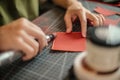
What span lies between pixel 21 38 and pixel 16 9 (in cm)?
32

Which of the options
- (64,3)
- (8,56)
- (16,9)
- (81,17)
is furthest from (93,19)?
(8,56)

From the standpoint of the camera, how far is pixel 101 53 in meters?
0.43

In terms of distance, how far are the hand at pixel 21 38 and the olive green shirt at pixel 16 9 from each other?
0.73ft

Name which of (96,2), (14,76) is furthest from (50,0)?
(14,76)

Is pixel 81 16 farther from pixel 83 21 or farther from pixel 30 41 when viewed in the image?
pixel 30 41

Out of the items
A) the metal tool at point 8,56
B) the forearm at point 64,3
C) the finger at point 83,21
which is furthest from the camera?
the forearm at point 64,3

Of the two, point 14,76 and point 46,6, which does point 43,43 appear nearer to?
point 14,76

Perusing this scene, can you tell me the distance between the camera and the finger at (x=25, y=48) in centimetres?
61

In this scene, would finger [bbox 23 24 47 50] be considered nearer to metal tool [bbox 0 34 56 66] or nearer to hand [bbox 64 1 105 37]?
metal tool [bbox 0 34 56 66]

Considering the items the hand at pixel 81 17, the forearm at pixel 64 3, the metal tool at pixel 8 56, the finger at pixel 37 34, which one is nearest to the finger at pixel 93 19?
the hand at pixel 81 17

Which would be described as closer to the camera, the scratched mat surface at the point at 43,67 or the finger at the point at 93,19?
the scratched mat surface at the point at 43,67

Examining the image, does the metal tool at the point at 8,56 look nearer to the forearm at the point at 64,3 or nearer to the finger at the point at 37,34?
the finger at the point at 37,34

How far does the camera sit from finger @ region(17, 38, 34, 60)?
610 millimetres

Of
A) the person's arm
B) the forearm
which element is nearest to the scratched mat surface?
the person's arm
